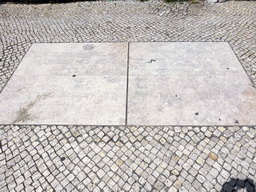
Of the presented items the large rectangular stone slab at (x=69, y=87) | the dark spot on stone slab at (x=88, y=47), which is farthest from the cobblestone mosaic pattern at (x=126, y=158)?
the dark spot on stone slab at (x=88, y=47)

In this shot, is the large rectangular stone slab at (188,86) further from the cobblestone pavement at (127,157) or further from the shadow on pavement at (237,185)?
the shadow on pavement at (237,185)

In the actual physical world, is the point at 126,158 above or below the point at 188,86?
below

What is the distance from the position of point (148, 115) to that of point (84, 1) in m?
7.87

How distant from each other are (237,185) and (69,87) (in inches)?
163

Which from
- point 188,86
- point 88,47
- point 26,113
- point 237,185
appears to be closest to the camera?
point 237,185

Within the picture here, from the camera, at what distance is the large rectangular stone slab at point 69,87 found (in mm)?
4195

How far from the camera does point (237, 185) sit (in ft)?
10.1

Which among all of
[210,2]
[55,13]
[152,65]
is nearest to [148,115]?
[152,65]

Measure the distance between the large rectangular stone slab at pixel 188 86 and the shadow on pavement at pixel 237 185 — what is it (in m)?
1.19

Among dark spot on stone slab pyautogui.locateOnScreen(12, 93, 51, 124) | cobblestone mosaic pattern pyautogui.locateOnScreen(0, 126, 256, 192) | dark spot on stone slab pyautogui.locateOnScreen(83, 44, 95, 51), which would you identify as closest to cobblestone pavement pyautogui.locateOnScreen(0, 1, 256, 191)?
cobblestone mosaic pattern pyautogui.locateOnScreen(0, 126, 256, 192)

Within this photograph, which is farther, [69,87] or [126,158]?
[69,87]

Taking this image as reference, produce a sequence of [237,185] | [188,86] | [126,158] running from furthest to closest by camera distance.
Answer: [188,86] < [126,158] < [237,185]

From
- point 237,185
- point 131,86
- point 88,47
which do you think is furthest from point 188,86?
point 88,47

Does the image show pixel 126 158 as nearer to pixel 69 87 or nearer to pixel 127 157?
pixel 127 157
